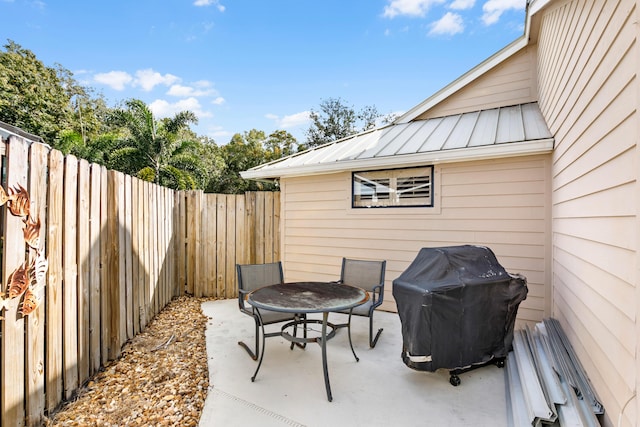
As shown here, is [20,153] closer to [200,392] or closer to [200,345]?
[200,392]

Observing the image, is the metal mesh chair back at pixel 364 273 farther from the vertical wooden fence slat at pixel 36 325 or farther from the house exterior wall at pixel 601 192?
the vertical wooden fence slat at pixel 36 325

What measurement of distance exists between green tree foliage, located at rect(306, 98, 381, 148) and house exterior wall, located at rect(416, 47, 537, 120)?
1207cm

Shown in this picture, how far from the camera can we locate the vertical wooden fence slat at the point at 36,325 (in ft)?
6.55

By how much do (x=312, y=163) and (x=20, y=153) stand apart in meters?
3.94

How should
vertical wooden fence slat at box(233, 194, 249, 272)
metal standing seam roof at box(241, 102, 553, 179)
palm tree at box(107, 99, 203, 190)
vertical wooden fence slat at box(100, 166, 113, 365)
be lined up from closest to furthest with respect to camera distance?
vertical wooden fence slat at box(100, 166, 113, 365)
metal standing seam roof at box(241, 102, 553, 179)
vertical wooden fence slat at box(233, 194, 249, 272)
palm tree at box(107, 99, 203, 190)

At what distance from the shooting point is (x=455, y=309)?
268cm

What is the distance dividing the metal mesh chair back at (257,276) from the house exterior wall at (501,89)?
14.7 feet

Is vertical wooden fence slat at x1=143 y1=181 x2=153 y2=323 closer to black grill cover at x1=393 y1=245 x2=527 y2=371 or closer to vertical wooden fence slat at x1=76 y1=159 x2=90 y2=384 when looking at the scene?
vertical wooden fence slat at x1=76 y1=159 x2=90 y2=384

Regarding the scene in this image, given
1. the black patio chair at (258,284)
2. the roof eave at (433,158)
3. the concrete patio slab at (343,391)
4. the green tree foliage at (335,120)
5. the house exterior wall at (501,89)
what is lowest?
the concrete patio slab at (343,391)

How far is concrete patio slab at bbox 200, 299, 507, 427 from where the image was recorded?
2.33 meters

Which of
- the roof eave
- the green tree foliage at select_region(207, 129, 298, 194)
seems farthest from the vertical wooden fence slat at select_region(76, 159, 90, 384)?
the green tree foliage at select_region(207, 129, 298, 194)

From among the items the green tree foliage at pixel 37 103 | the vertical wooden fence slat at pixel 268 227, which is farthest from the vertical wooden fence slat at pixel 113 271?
the green tree foliage at pixel 37 103

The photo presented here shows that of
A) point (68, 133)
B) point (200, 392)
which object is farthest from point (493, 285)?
point (68, 133)

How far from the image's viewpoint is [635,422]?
1364mm
